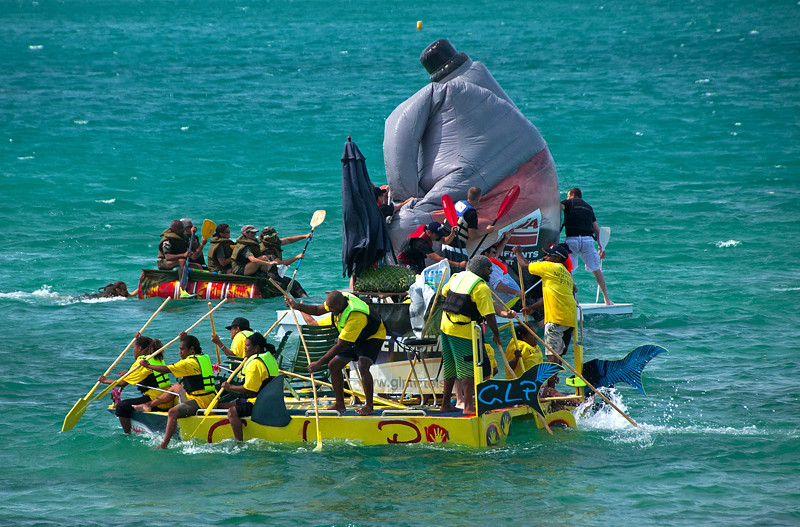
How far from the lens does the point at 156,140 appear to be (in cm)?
4128

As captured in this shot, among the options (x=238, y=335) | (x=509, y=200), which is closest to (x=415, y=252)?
(x=509, y=200)

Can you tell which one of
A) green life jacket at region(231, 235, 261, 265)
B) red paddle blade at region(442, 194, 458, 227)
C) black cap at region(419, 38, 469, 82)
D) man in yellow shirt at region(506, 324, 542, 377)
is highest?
black cap at region(419, 38, 469, 82)

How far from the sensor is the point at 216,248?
1836 centimetres

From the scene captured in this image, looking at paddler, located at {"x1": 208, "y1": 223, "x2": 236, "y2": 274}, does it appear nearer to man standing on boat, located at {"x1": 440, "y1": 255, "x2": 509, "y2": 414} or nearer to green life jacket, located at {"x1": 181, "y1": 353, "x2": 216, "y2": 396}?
green life jacket, located at {"x1": 181, "y1": 353, "x2": 216, "y2": 396}

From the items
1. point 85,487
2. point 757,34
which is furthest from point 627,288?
point 757,34

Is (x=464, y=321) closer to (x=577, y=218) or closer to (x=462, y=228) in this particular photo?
(x=462, y=228)

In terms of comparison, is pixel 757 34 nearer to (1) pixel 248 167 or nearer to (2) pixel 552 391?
(1) pixel 248 167

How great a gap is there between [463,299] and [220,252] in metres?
8.67

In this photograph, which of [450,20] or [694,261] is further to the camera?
[450,20]

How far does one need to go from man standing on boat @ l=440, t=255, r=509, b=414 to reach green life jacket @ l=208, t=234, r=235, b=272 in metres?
8.28

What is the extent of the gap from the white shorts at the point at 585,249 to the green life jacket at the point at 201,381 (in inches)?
262

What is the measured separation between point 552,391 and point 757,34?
59.4 m

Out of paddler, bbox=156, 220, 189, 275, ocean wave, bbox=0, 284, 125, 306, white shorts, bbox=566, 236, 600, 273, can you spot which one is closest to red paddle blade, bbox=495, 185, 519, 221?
white shorts, bbox=566, 236, 600, 273

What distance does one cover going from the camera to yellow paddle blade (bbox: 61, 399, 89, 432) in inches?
455
